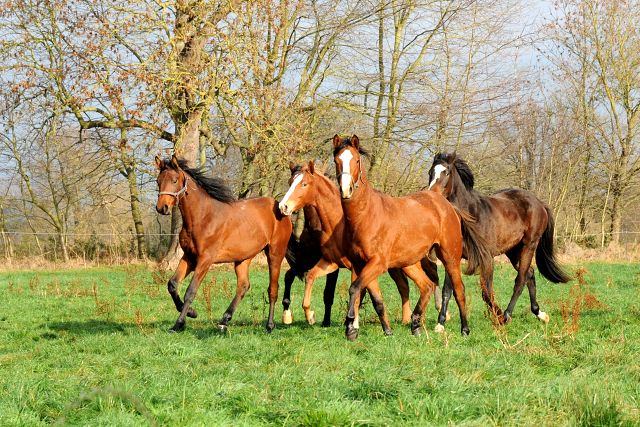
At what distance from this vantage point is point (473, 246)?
796 centimetres

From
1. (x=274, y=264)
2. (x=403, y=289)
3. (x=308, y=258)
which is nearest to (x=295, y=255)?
(x=308, y=258)

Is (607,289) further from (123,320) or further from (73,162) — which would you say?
(73,162)

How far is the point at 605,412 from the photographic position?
3623 millimetres

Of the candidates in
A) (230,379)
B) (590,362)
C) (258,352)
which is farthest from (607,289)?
(230,379)

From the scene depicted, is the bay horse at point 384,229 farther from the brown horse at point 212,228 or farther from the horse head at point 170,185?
the horse head at point 170,185

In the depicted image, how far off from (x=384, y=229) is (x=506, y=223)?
2961 mm

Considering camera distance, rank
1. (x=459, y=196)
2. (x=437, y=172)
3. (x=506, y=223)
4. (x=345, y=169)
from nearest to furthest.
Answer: (x=345, y=169) < (x=437, y=172) < (x=459, y=196) < (x=506, y=223)

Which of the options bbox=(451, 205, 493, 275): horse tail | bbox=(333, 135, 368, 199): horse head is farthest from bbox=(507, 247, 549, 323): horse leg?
bbox=(333, 135, 368, 199): horse head

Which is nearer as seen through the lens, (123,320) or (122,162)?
(123,320)

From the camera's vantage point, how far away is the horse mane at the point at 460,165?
8414 mm

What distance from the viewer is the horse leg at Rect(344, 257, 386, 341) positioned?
6434 millimetres

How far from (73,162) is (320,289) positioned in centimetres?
1374

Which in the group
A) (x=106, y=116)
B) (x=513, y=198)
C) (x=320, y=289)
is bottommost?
(x=320, y=289)

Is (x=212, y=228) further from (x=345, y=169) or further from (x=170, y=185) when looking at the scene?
(x=345, y=169)
